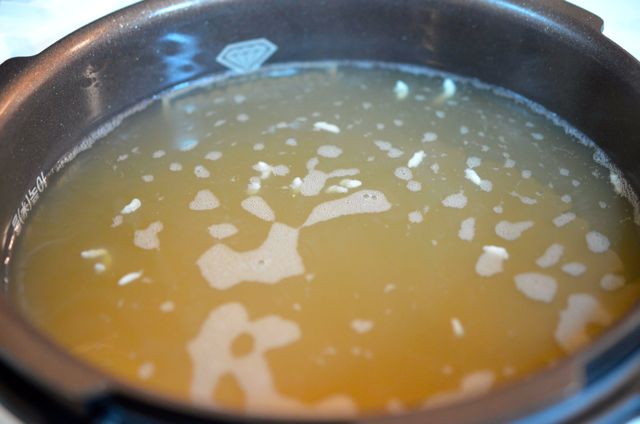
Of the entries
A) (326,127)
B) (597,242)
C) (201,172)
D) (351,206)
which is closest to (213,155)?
(201,172)

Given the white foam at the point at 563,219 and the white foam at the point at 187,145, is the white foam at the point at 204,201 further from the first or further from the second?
the white foam at the point at 563,219

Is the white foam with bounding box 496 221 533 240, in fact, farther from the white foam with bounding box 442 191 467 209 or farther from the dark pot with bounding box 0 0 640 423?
the dark pot with bounding box 0 0 640 423

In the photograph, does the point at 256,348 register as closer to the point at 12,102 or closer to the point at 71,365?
the point at 71,365

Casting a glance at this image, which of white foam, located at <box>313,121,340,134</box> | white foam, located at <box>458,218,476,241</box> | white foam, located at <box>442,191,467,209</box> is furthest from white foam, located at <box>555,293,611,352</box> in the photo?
white foam, located at <box>313,121,340,134</box>

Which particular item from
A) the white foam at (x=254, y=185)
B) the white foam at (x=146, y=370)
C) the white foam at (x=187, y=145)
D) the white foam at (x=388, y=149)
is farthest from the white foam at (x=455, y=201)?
the white foam at (x=146, y=370)

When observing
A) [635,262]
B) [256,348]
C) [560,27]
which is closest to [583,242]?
[635,262]
